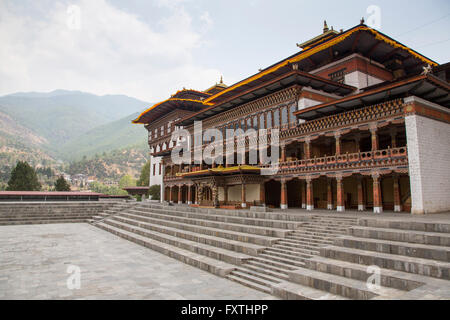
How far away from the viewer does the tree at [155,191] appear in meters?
41.3

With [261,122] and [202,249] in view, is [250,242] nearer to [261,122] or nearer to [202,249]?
[202,249]

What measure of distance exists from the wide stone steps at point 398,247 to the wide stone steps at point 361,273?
88 centimetres

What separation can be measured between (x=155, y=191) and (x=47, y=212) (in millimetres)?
15657

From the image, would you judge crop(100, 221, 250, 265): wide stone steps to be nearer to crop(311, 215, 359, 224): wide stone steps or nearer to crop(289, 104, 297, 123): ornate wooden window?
crop(311, 215, 359, 224): wide stone steps

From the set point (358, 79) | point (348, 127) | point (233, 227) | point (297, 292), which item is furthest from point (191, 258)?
point (358, 79)

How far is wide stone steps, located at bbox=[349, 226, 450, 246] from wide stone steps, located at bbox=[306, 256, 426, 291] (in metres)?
1.63

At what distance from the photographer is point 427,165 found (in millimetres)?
13469

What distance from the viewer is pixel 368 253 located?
795 centimetres

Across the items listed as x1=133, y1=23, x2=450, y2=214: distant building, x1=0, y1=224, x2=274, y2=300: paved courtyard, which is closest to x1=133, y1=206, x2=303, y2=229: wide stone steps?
x1=133, y1=23, x2=450, y2=214: distant building

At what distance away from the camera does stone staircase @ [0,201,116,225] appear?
25172 millimetres

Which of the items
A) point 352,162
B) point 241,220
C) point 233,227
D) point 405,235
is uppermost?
point 352,162

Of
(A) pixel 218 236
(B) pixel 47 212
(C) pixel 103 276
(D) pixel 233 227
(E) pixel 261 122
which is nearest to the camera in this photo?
(C) pixel 103 276
